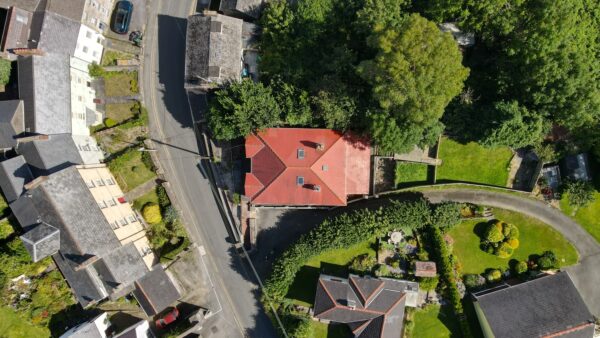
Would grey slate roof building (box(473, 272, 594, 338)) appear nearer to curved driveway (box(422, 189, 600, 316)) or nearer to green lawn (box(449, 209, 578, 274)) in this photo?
green lawn (box(449, 209, 578, 274))

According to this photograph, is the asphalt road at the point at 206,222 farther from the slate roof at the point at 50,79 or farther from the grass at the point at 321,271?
the slate roof at the point at 50,79

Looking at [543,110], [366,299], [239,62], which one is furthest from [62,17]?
[543,110]

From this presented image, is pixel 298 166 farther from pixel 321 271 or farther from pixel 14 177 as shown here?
pixel 14 177

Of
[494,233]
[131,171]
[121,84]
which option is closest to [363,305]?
[494,233]

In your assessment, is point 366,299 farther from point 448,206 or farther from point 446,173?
point 446,173

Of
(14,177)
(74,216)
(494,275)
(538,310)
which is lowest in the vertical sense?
(538,310)

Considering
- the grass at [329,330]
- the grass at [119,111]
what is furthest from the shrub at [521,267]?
the grass at [119,111]
